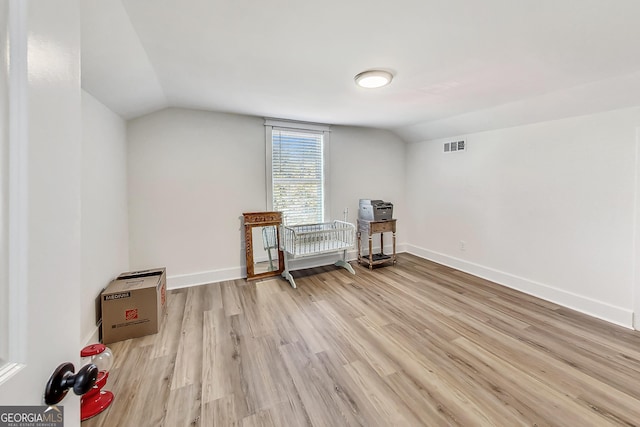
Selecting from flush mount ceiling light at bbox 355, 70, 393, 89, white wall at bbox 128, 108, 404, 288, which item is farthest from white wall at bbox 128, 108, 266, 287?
flush mount ceiling light at bbox 355, 70, 393, 89

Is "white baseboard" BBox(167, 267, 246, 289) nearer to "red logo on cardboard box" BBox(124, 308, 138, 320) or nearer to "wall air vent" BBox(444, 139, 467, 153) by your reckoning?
"red logo on cardboard box" BBox(124, 308, 138, 320)

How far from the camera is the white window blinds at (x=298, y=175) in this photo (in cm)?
372

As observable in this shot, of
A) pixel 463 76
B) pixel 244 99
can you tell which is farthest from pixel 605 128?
pixel 244 99

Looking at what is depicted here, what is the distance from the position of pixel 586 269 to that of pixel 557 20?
8.00 ft

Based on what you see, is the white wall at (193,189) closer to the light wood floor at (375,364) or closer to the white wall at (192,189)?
the white wall at (192,189)

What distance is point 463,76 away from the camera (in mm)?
2195

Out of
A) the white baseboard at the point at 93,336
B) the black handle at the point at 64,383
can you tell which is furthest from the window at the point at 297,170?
the black handle at the point at 64,383

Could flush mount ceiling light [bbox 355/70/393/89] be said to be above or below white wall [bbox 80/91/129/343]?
above

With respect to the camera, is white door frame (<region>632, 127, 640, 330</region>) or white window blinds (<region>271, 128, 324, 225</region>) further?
white window blinds (<region>271, 128, 324, 225</region>)

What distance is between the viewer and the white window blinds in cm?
372

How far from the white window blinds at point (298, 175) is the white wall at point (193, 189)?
0.23 meters

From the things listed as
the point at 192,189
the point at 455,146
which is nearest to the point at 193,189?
the point at 192,189

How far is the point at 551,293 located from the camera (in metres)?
2.88

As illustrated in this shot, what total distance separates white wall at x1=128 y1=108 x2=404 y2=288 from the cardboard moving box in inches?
35.0
